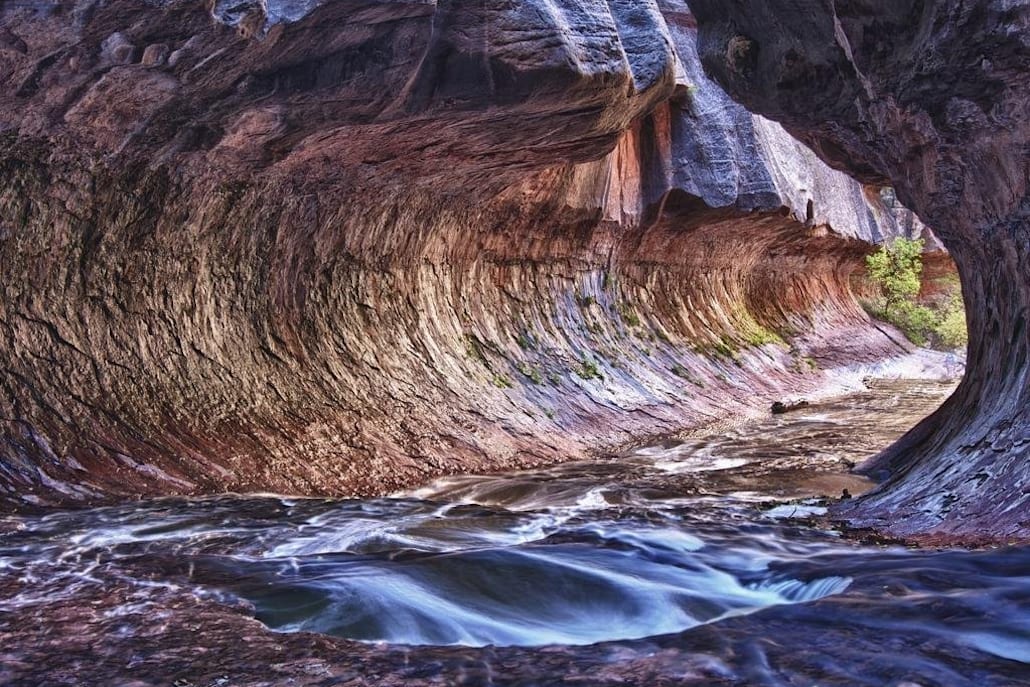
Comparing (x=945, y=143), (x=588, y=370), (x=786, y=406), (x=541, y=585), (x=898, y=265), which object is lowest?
(x=786, y=406)

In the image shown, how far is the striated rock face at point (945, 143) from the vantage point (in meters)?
5.89

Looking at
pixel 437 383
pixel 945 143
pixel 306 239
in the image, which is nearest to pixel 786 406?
pixel 437 383

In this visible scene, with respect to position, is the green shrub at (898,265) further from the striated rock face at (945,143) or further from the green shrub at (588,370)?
the striated rock face at (945,143)

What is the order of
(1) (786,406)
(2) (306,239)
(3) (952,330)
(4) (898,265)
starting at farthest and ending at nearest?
(3) (952,330), (4) (898,265), (1) (786,406), (2) (306,239)

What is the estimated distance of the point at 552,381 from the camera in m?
13.9

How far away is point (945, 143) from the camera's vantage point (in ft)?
22.9

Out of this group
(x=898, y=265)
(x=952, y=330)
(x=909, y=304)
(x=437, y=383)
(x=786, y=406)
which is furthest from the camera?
(x=909, y=304)

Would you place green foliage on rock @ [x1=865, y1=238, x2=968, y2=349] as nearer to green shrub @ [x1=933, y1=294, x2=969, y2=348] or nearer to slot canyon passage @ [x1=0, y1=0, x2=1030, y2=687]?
green shrub @ [x1=933, y1=294, x2=969, y2=348]

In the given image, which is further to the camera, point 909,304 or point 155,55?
point 909,304

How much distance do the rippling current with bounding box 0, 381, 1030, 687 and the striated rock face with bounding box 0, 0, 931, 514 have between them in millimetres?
1460

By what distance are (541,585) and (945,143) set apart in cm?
476

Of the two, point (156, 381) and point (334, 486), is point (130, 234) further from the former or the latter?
point (334, 486)

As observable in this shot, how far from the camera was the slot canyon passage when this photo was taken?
4.01 metres

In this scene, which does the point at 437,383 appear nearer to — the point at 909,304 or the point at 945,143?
the point at 945,143
